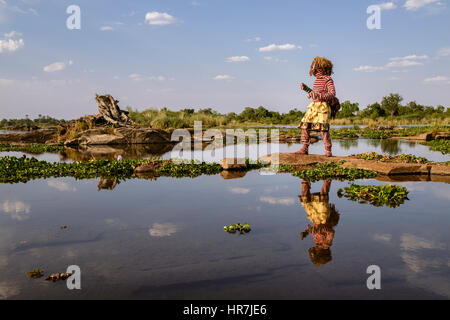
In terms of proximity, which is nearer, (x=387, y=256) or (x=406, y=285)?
(x=406, y=285)

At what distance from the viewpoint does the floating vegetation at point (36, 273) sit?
3.47 metres

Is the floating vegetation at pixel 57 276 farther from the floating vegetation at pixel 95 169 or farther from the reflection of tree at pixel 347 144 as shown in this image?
the reflection of tree at pixel 347 144

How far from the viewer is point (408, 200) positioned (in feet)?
21.8

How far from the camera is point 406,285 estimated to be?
10.6 feet

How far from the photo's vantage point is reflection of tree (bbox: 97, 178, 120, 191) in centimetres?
822

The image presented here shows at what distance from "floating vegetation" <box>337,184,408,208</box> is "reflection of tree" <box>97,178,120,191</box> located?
5.42m

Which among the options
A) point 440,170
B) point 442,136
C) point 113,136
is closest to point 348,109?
point 442,136

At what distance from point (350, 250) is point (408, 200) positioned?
11.1 ft

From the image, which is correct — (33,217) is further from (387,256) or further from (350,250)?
(387,256)

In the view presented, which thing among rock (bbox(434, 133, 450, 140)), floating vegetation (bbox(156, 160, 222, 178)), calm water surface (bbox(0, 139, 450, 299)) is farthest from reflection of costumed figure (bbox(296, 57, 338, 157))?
rock (bbox(434, 133, 450, 140))

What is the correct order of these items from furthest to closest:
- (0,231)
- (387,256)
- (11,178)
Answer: (11,178)
(0,231)
(387,256)

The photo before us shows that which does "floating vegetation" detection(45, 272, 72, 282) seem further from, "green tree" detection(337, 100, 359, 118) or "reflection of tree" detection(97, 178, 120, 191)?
"green tree" detection(337, 100, 359, 118)
